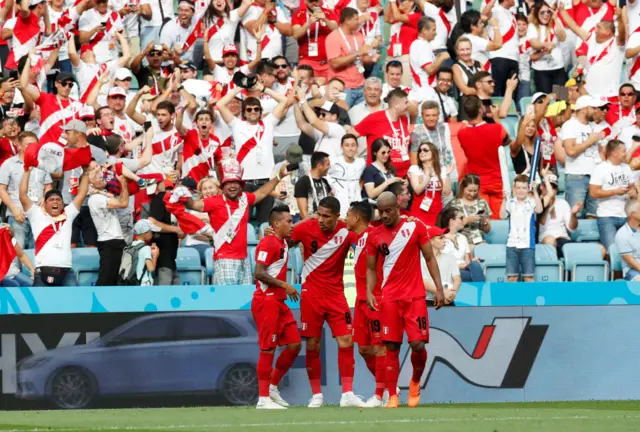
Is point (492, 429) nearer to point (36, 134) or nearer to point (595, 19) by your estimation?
→ point (36, 134)

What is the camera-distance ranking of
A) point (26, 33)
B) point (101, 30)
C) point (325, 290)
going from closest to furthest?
point (325, 290) < point (26, 33) < point (101, 30)

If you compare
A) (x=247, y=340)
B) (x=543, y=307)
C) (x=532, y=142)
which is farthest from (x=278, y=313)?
(x=532, y=142)

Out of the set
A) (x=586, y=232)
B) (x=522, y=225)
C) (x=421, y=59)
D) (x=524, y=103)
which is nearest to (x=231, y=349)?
(x=522, y=225)

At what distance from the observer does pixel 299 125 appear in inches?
662

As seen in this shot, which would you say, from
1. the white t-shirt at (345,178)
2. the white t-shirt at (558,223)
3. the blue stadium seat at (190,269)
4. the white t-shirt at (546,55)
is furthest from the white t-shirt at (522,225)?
the white t-shirt at (546,55)

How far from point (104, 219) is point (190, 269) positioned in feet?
3.89

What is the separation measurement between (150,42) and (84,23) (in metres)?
0.97

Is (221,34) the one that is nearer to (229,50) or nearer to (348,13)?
(229,50)

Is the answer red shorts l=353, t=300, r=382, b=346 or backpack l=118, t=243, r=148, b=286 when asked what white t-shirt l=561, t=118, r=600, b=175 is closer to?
red shorts l=353, t=300, r=382, b=346

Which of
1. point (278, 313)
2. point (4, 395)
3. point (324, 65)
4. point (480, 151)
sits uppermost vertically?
point (324, 65)

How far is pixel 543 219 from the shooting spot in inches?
643

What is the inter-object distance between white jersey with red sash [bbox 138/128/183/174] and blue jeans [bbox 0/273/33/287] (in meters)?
2.53

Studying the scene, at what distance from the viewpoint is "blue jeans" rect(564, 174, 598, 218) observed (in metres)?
16.7

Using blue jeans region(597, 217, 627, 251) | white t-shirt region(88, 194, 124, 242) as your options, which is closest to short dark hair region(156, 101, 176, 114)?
white t-shirt region(88, 194, 124, 242)
